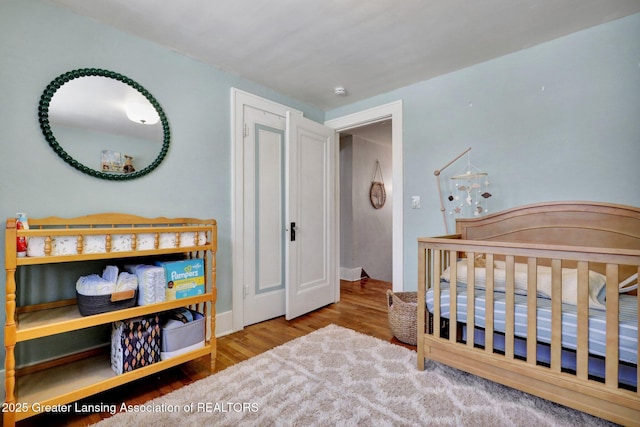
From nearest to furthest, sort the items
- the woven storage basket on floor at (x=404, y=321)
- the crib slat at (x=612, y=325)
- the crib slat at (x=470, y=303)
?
the crib slat at (x=612, y=325) → the crib slat at (x=470, y=303) → the woven storage basket on floor at (x=404, y=321)

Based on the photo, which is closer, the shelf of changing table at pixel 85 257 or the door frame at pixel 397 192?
the shelf of changing table at pixel 85 257

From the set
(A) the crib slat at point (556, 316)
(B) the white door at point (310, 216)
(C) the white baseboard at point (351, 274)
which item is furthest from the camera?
(C) the white baseboard at point (351, 274)

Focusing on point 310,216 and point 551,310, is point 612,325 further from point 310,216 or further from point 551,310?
point 310,216

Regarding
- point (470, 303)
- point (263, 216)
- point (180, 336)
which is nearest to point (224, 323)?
point (180, 336)

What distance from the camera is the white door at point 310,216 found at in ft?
9.02

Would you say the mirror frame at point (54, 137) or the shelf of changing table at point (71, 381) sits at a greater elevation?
the mirror frame at point (54, 137)

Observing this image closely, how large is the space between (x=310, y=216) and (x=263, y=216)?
0.49 metres

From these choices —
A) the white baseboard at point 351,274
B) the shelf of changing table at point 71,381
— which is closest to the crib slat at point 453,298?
the shelf of changing table at point 71,381

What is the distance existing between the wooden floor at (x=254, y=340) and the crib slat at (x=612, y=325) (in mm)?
1226

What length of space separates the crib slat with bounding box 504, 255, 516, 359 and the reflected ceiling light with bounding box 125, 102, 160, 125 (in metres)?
2.37

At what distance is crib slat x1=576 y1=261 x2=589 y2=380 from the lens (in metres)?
1.32

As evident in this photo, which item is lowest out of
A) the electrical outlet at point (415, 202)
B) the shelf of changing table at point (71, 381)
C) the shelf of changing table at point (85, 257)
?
the shelf of changing table at point (71, 381)

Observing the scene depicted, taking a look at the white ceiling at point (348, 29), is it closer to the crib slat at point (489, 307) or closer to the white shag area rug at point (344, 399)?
the crib slat at point (489, 307)

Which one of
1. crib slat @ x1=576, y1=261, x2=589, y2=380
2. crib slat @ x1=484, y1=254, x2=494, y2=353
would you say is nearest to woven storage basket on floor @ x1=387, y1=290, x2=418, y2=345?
crib slat @ x1=484, y1=254, x2=494, y2=353
